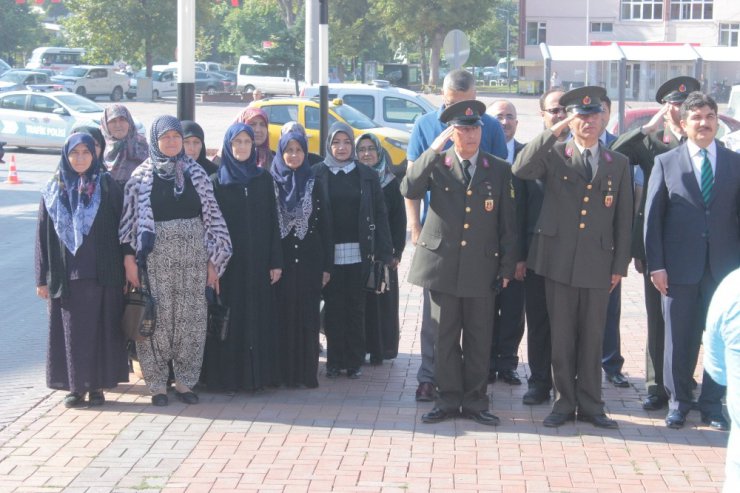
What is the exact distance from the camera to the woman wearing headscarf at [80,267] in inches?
263

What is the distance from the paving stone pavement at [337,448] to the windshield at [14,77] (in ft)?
130

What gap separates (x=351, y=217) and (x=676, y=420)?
8.62 feet

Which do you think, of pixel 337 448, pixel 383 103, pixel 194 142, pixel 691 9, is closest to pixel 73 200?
pixel 194 142

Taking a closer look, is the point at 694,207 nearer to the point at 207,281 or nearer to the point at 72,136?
the point at 207,281

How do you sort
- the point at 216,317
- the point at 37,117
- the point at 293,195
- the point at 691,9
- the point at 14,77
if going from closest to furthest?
the point at 216,317 < the point at 293,195 < the point at 37,117 < the point at 14,77 < the point at 691,9

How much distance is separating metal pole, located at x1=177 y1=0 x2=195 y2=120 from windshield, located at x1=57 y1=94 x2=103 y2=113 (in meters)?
18.6

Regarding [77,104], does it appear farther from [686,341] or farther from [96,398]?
[686,341]

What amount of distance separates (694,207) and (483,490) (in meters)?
2.26

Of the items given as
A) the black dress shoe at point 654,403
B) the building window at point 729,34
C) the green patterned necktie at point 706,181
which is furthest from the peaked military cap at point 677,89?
the building window at point 729,34

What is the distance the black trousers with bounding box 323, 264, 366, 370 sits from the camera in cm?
772

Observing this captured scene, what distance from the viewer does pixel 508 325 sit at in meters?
7.62

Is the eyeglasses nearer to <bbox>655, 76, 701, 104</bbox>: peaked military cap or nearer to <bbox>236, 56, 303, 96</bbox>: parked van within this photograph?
<bbox>655, 76, 701, 104</bbox>: peaked military cap

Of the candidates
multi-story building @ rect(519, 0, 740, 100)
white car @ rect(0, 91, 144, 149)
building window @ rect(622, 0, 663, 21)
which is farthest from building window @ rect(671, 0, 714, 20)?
white car @ rect(0, 91, 144, 149)

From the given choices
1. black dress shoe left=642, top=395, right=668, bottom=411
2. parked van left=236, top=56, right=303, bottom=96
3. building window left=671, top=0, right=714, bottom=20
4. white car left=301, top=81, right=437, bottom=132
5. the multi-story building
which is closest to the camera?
black dress shoe left=642, top=395, right=668, bottom=411
